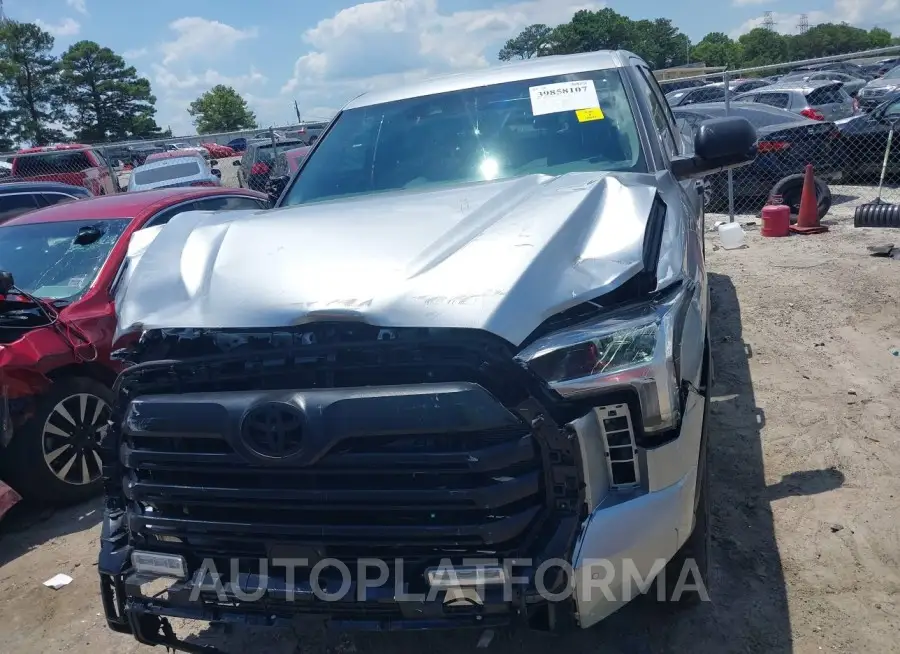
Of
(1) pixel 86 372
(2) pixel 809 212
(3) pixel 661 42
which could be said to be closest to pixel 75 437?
(1) pixel 86 372

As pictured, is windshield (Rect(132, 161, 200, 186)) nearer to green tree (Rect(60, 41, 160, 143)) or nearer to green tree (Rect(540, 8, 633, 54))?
green tree (Rect(60, 41, 160, 143))

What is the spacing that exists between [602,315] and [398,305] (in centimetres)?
58

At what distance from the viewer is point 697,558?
2.43m

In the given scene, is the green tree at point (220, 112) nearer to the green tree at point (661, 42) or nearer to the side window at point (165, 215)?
the green tree at point (661, 42)

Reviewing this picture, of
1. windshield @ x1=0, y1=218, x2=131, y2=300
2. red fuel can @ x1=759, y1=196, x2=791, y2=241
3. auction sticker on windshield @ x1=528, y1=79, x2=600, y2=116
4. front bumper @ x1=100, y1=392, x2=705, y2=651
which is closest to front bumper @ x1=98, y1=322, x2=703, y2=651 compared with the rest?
front bumper @ x1=100, y1=392, x2=705, y2=651

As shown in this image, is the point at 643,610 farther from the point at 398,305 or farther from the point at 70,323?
the point at 70,323

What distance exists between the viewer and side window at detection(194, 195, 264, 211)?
5730 millimetres

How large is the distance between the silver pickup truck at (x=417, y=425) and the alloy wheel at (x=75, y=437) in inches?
79.9

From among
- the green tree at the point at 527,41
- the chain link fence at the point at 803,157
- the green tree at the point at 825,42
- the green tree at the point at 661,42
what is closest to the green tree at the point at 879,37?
the green tree at the point at 825,42

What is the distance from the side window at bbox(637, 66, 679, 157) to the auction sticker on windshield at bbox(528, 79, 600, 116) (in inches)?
11.1

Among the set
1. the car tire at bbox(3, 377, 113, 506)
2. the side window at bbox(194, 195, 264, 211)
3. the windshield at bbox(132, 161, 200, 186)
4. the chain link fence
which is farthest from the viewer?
the windshield at bbox(132, 161, 200, 186)

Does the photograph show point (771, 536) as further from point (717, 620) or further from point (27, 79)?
point (27, 79)

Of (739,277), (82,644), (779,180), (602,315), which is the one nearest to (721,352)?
(739,277)

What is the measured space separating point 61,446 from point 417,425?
314 centimetres
